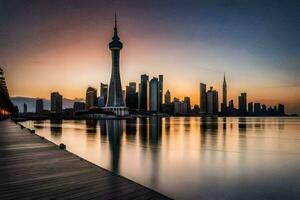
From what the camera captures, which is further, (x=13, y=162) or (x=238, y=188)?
(x=238, y=188)

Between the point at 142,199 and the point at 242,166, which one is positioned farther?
the point at 242,166

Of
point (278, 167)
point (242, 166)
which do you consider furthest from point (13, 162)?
A: point (278, 167)

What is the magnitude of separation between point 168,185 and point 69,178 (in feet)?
30.7

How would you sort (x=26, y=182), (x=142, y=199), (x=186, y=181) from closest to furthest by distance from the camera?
(x=142, y=199), (x=26, y=182), (x=186, y=181)

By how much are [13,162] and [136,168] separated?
12471 millimetres

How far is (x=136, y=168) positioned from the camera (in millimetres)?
23750

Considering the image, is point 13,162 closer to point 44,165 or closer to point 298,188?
point 44,165

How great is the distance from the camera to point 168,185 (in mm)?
17656

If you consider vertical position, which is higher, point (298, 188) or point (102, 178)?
point (102, 178)

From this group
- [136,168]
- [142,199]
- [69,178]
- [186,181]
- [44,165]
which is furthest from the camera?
[136,168]

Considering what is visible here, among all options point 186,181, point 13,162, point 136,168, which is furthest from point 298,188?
point 13,162

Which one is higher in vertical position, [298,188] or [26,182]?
[26,182]

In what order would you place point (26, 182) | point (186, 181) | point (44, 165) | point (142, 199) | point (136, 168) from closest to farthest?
point (142, 199), point (26, 182), point (44, 165), point (186, 181), point (136, 168)

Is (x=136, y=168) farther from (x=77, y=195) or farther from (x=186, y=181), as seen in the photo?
(x=77, y=195)
